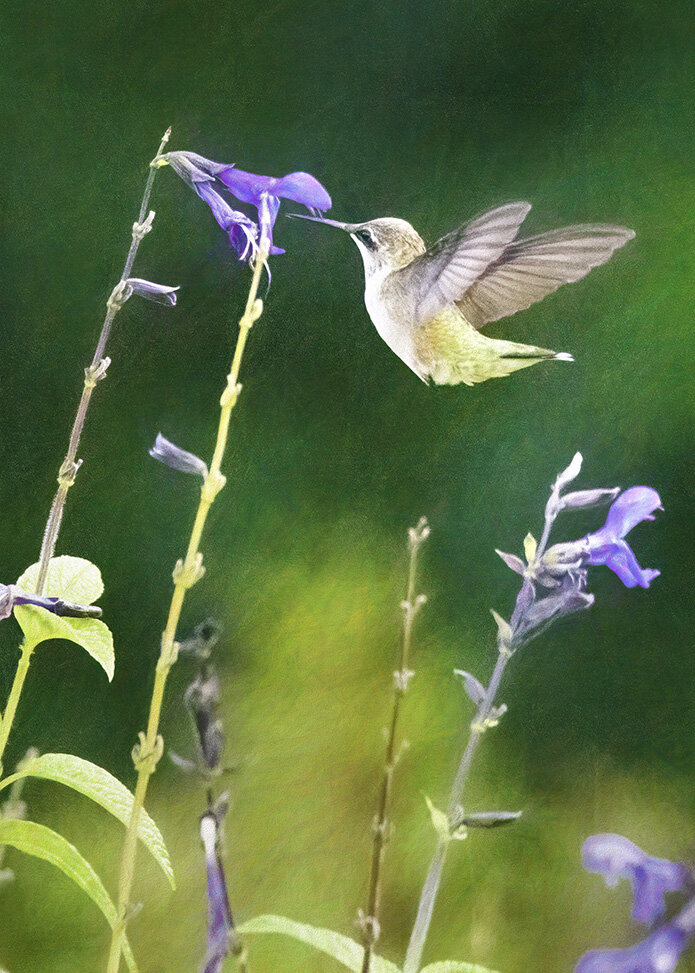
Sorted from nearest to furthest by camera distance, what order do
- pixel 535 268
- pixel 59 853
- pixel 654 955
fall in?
pixel 654 955
pixel 59 853
pixel 535 268

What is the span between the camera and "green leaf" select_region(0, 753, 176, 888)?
559 millimetres

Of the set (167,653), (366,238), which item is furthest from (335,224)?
(167,653)

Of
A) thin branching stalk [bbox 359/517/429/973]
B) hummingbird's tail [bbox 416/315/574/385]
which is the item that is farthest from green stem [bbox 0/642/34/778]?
hummingbird's tail [bbox 416/315/574/385]

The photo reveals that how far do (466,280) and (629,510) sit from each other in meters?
0.20

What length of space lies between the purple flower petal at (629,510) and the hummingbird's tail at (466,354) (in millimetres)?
128

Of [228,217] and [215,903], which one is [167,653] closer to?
[215,903]

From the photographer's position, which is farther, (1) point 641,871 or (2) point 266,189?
(2) point 266,189

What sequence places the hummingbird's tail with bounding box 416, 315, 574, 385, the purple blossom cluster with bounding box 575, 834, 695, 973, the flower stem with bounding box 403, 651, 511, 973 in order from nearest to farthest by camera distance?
the purple blossom cluster with bounding box 575, 834, 695, 973, the flower stem with bounding box 403, 651, 511, 973, the hummingbird's tail with bounding box 416, 315, 574, 385

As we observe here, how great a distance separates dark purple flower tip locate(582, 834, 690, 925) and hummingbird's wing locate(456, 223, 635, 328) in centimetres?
38

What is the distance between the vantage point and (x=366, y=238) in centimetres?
68

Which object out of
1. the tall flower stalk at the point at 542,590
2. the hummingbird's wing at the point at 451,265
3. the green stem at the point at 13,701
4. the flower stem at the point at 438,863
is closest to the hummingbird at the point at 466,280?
the hummingbird's wing at the point at 451,265

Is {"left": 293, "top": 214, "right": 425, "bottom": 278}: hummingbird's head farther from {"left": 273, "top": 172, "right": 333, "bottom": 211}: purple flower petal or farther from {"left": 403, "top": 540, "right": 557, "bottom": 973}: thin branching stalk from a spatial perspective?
{"left": 403, "top": 540, "right": 557, "bottom": 973}: thin branching stalk

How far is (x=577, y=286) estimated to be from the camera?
27.1 inches

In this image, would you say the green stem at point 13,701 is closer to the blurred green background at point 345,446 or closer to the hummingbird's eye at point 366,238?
the blurred green background at point 345,446
